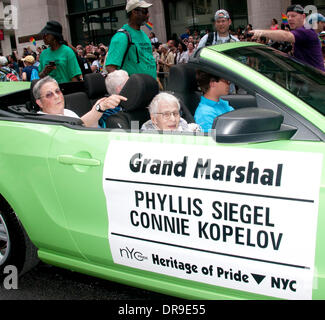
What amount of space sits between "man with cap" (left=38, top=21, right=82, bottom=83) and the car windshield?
291 cm

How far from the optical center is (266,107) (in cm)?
197

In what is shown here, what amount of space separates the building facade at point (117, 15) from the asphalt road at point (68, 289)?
14043mm

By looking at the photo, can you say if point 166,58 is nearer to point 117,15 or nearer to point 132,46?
point 132,46

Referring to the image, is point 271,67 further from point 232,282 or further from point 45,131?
point 45,131

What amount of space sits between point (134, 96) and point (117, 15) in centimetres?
2103

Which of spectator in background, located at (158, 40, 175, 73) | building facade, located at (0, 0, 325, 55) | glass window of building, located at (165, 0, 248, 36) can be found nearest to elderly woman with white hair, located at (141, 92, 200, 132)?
spectator in background, located at (158, 40, 175, 73)

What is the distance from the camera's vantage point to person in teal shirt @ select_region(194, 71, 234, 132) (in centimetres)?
279

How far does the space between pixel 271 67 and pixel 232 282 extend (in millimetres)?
1075

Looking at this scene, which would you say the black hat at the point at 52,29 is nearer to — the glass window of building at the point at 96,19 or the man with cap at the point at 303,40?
the man with cap at the point at 303,40

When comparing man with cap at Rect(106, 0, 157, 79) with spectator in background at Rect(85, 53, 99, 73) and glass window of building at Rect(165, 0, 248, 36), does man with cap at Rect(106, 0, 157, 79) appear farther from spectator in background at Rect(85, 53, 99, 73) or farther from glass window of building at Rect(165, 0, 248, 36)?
glass window of building at Rect(165, 0, 248, 36)

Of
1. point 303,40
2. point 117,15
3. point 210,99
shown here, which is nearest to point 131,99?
point 210,99

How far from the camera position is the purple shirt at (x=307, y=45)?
437 centimetres

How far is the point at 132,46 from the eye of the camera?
14.2 feet

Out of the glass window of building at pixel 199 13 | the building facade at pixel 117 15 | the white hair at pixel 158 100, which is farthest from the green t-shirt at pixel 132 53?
the glass window of building at pixel 199 13
